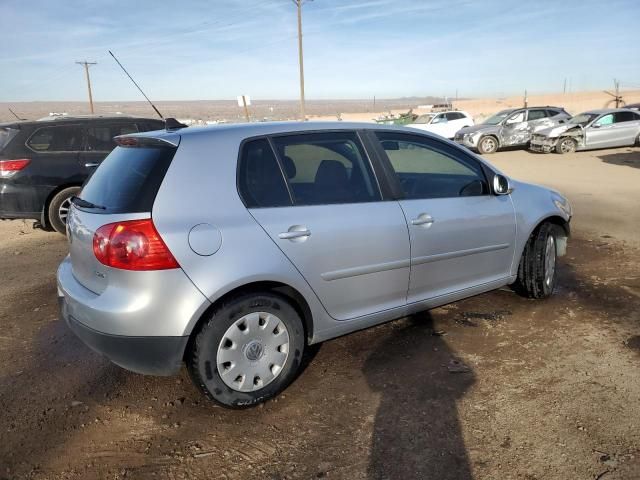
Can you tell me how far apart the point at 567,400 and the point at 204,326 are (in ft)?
6.92

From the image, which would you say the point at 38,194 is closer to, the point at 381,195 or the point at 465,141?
the point at 381,195

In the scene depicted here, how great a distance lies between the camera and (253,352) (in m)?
3.01

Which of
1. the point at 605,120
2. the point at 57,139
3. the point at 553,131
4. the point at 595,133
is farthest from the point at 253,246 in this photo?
the point at 605,120

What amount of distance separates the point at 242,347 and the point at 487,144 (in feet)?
62.9

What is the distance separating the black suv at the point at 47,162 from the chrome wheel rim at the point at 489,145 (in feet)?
51.6

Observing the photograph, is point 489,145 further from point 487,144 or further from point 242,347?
point 242,347

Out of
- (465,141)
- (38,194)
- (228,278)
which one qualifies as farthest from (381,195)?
(465,141)

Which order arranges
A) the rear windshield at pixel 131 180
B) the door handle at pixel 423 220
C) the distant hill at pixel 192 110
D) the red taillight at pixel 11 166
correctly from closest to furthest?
the rear windshield at pixel 131 180 < the door handle at pixel 423 220 < the red taillight at pixel 11 166 < the distant hill at pixel 192 110

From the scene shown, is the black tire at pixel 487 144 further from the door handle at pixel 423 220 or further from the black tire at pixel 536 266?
the door handle at pixel 423 220

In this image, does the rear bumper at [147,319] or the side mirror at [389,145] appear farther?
the side mirror at [389,145]

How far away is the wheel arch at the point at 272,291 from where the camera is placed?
283cm

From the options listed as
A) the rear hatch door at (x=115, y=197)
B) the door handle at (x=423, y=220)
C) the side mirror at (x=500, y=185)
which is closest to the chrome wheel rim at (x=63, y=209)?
the rear hatch door at (x=115, y=197)

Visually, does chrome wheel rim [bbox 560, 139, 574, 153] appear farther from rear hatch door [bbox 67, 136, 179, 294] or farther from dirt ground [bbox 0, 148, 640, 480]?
rear hatch door [bbox 67, 136, 179, 294]

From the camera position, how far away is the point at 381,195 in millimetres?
3453
